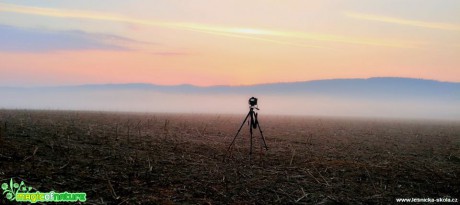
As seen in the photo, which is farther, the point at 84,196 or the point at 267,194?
the point at 267,194

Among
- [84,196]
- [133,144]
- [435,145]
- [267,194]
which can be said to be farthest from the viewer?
[435,145]

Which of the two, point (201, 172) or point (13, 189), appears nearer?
point (13, 189)

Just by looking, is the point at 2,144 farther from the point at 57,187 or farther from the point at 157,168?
the point at 157,168

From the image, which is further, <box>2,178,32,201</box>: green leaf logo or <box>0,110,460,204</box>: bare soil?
<box>0,110,460,204</box>: bare soil

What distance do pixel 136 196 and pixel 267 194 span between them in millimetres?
2981

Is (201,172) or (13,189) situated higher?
(13,189)

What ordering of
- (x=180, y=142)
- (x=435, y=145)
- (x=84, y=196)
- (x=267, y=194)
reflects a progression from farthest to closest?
(x=435, y=145)
(x=180, y=142)
(x=267, y=194)
(x=84, y=196)

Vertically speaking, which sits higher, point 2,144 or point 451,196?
point 2,144

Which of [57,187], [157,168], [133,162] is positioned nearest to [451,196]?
[157,168]

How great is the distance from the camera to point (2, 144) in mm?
9602

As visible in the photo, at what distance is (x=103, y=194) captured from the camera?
7.24 meters

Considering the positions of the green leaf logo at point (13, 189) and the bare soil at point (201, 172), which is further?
the bare soil at point (201, 172)

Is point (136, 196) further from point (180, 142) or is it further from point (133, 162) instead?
A: point (180, 142)

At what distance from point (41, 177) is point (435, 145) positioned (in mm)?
18721
